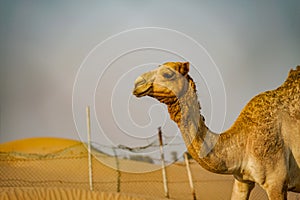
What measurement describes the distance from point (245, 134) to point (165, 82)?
1.01 m

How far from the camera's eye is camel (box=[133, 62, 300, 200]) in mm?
3401

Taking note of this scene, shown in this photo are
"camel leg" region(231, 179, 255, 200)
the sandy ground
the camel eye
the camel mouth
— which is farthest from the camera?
the sandy ground

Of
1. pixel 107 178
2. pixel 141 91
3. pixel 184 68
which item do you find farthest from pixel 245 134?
pixel 107 178

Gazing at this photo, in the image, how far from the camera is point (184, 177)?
13898 millimetres

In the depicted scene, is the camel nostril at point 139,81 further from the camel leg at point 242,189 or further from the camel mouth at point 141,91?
the camel leg at point 242,189

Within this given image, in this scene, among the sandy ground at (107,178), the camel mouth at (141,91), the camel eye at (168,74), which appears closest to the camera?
the camel mouth at (141,91)

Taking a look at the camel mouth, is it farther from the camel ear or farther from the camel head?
the camel ear

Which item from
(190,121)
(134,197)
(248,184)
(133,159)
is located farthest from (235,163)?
(133,159)

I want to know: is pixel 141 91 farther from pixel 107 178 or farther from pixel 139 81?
pixel 107 178

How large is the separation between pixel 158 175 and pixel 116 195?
678 cm

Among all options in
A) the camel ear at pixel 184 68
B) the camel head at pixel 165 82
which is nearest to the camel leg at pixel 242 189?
the camel head at pixel 165 82

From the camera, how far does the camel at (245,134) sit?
3.40 metres

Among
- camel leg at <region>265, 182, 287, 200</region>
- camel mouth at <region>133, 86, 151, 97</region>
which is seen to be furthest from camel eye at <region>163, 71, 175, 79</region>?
camel leg at <region>265, 182, 287, 200</region>

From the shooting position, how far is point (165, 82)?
131 inches
